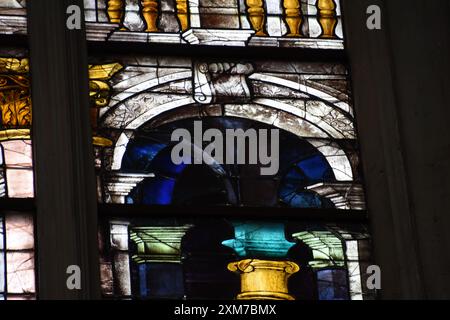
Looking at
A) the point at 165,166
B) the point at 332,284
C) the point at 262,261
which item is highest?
the point at 165,166

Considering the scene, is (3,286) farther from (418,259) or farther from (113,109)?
(418,259)

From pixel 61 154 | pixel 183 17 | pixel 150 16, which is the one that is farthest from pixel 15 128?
pixel 183 17

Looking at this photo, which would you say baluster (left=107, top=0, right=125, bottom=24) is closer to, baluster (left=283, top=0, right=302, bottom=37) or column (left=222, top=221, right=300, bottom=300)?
baluster (left=283, top=0, right=302, bottom=37)

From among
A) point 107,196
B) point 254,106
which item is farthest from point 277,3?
point 107,196

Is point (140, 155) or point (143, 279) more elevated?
point (140, 155)

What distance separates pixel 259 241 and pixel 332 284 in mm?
354

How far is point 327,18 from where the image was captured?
10898 mm

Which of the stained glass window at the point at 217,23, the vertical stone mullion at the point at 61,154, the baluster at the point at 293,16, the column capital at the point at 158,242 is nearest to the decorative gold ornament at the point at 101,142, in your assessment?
the vertical stone mullion at the point at 61,154

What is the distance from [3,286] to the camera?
9.84m

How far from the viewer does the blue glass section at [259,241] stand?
1016 centimetres

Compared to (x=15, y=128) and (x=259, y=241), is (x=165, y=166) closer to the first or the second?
(x=259, y=241)
